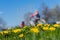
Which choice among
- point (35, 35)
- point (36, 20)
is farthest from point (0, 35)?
point (36, 20)

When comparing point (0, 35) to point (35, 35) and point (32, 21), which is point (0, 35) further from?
point (32, 21)

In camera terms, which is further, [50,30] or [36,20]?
[36,20]

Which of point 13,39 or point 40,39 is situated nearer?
point 40,39

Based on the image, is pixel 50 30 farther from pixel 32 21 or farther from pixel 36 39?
pixel 32 21

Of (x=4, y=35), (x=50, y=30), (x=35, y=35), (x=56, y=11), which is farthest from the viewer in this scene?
(x=56, y=11)

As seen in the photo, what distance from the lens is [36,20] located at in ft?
21.1

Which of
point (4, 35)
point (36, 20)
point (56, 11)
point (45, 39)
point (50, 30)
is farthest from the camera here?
point (56, 11)

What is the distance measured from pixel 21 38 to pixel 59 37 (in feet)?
1.57

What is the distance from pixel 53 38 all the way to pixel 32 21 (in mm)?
3885

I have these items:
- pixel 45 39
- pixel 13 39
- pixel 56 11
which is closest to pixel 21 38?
pixel 13 39

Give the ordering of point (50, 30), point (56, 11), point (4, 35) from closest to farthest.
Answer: point (50, 30)
point (4, 35)
point (56, 11)

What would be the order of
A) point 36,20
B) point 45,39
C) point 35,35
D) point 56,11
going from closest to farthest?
point 45,39
point 35,35
point 36,20
point 56,11

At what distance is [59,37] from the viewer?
2727 mm

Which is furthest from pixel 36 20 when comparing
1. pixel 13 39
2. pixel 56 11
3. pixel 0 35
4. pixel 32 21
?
pixel 56 11
